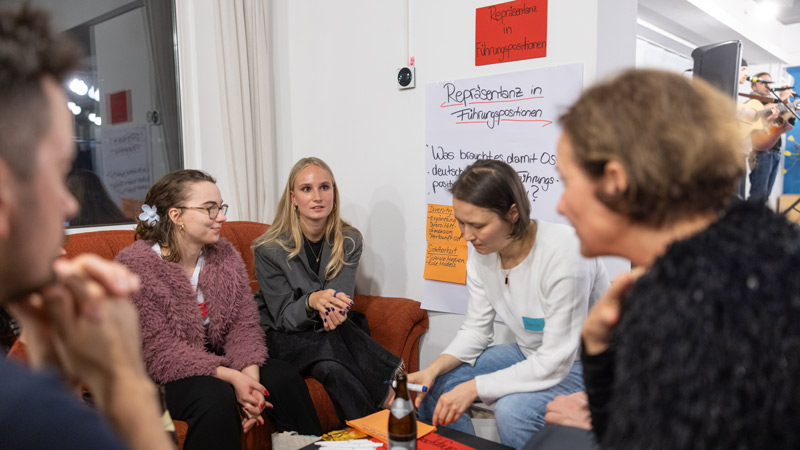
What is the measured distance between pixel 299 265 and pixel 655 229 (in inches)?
71.7

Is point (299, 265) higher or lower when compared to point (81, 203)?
lower

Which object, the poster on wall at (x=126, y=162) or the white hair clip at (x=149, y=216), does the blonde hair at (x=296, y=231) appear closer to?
the white hair clip at (x=149, y=216)

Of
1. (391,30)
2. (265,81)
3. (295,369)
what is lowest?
(295,369)

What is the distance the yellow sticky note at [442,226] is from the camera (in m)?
2.61

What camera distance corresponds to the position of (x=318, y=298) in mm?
2232

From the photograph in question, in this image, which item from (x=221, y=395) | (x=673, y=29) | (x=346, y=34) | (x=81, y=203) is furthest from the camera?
(x=673, y=29)

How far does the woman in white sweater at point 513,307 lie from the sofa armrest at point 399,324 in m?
0.56

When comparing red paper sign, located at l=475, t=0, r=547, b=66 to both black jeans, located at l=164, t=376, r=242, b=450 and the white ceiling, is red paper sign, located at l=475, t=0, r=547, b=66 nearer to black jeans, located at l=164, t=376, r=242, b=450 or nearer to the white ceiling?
black jeans, located at l=164, t=376, r=242, b=450

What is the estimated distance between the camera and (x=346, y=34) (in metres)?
3.03

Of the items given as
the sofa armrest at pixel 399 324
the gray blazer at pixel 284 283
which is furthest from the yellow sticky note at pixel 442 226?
the gray blazer at pixel 284 283

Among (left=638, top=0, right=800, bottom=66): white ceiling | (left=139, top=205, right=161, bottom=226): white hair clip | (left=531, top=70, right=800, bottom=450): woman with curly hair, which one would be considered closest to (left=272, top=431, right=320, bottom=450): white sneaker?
(left=139, top=205, right=161, bottom=226): white hair clip

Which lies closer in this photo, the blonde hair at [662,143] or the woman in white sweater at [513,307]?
the blonde hair at [662,143]

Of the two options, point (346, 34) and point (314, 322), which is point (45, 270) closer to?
point (314, 322)

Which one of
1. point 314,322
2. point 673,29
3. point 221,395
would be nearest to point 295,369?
point 314,322
